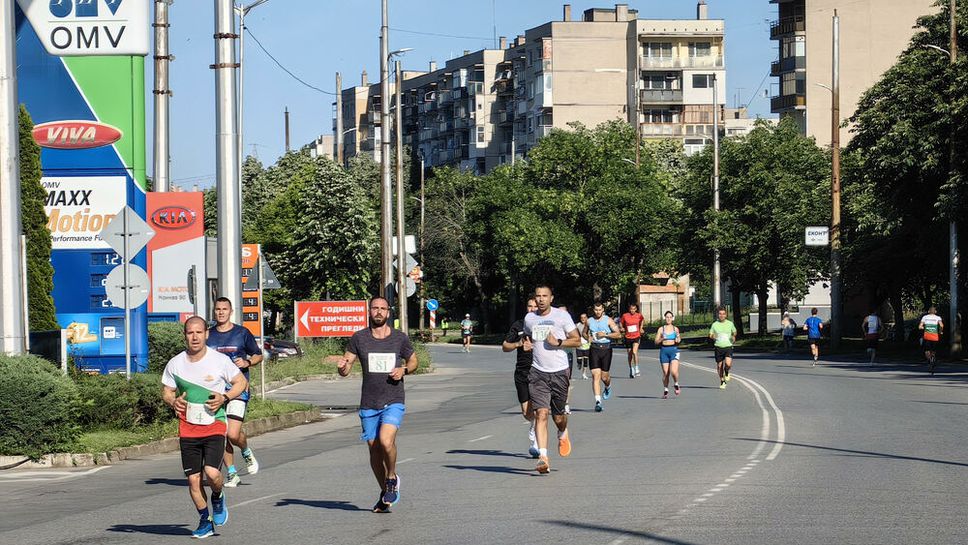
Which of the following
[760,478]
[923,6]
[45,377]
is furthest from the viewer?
Result: [923,6]

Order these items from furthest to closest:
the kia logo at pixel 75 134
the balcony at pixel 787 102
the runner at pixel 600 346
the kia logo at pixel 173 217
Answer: the balcony at pixel 787 102
the kia logo at pixel 75 134
the kia logo at pixel 173 217
the runner at pixel 600 346

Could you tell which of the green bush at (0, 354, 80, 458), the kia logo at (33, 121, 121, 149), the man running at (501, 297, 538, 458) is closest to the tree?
the kia logo at (33, 121, 121, 149)

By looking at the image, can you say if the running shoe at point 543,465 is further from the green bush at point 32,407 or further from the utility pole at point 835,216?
the utility pole at point 835,216

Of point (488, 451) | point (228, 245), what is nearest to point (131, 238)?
point (228, 245)

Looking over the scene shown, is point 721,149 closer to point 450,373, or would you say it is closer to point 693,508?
point 450,373

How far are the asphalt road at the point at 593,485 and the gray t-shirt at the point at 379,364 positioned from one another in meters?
0.93

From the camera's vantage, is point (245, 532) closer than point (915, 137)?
Yes

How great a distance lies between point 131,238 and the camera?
20484 millimetres

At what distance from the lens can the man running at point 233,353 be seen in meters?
14.0

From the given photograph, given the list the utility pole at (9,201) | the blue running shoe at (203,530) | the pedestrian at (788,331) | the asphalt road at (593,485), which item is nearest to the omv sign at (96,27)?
the utility pole at (9,201)

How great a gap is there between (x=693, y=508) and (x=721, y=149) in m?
60.4

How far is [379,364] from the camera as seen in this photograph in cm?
1152

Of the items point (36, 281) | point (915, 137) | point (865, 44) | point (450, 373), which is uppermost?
point (865, 44)

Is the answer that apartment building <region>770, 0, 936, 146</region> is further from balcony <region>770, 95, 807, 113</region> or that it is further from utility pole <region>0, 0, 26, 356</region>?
utility pole <region>0, 0, 26, 356</region>
